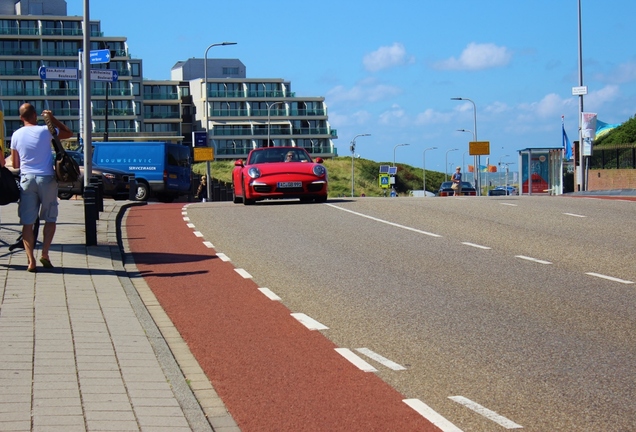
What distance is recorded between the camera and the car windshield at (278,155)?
26359 mm

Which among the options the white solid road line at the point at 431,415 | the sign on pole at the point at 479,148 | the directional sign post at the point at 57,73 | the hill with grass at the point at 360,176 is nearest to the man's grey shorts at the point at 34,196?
the white solid road line at the point at 431,415

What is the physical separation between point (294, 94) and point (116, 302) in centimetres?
12428

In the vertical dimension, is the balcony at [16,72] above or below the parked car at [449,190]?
above

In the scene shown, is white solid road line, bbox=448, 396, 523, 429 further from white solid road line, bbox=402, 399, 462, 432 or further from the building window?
the building window

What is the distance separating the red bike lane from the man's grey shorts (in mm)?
1498

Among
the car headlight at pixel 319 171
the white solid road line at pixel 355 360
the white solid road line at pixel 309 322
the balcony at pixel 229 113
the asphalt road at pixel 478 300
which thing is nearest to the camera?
the asphalt road at pixel 478 300

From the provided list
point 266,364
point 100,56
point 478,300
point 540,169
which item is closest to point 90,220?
point 478,300

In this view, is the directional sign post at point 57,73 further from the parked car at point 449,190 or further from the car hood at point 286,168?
the parked car at point 449,190

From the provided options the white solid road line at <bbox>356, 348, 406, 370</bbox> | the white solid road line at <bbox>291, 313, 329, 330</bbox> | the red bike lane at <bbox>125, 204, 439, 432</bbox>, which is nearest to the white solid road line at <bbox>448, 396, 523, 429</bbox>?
the red bike lane at <bbox>125, 204, 439, 432</bbox>

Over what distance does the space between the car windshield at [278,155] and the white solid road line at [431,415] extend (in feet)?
67.2

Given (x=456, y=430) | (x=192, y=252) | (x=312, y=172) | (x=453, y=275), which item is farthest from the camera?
(x=312, y=172)

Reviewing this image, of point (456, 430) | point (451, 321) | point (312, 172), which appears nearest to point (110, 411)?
point (456, 430)

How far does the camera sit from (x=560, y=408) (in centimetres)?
579

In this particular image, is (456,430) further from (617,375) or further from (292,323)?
(292,323)
